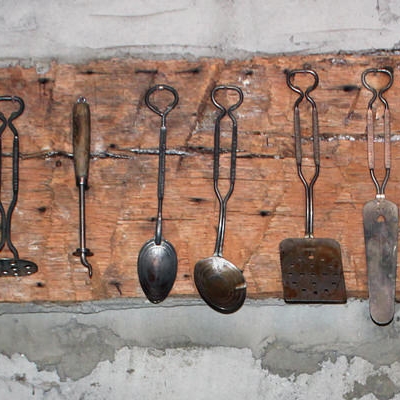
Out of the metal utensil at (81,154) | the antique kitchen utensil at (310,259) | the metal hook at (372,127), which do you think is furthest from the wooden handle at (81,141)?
the metal hook at (372,127)

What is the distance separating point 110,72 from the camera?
131cm

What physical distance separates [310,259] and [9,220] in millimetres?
519

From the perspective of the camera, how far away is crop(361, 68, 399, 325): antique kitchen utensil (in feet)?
4.13

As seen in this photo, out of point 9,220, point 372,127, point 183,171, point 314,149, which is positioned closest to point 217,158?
point 183,171

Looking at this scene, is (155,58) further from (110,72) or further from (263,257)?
(263,257)

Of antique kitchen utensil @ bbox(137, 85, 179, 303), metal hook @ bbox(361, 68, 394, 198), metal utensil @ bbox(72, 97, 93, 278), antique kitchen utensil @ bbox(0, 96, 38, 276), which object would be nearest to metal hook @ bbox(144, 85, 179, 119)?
antique kitchen utensil @ bbox(137, 85, 179, 303)

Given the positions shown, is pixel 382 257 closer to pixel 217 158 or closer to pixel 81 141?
pixel 217 158

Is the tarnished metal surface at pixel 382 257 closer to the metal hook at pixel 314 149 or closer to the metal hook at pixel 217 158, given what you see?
the metal hook at pixel 314 149

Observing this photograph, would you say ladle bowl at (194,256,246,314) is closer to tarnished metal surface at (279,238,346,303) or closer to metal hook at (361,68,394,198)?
tarnished metal surface at (279,238,346,303)

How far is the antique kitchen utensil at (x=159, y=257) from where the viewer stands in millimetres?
1278

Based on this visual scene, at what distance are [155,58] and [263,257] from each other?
1.30 ft

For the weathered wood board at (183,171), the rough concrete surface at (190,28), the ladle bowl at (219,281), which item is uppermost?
the rough concrete surface at (190,28)

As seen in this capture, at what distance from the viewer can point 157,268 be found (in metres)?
1.28

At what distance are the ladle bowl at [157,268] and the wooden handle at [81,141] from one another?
16cm
